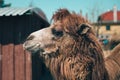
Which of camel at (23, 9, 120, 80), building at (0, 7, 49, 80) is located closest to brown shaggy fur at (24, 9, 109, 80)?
camel at (23, 9, 120, 80)

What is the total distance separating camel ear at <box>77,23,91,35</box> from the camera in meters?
4.88

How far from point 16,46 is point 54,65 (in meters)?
5.10

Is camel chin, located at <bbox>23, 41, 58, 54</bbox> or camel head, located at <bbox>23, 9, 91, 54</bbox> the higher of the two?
camel head, located at <bbox>23, 9, 91, 54</bbox>

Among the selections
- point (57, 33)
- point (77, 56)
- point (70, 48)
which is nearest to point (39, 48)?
point (57, 33)

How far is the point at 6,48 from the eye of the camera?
32.7 ft

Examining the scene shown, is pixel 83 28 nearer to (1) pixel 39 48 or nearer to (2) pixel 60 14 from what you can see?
(2) pixel 60 14

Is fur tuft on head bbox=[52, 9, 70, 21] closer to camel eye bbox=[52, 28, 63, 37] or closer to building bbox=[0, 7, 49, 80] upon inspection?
camel eye bbox=[52, 28, 63, 37]

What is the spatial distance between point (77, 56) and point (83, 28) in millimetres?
398

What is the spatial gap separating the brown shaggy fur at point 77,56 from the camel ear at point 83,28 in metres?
0.04

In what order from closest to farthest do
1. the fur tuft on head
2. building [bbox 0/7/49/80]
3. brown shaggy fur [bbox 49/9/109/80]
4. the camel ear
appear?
brown shaggy fur [bbox 49/9/109/80] → the camel ear → the fur tuft on head → building [bbox 0/7/49/80]

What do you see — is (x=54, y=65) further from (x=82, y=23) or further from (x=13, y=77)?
(x=13, y=77)

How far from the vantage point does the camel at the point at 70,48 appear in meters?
4.68

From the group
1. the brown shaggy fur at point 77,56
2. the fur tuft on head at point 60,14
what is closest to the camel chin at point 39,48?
the brown shaggy fur at point 77,56

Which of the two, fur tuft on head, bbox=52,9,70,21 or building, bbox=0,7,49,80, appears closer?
fur tuft on head, bbox=52,9,70,21
